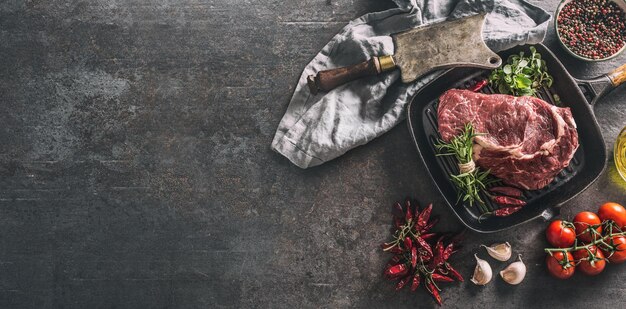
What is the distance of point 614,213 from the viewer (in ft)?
11.4

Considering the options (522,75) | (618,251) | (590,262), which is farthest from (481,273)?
(522,75)

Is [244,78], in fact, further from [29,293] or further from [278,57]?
[29,293]

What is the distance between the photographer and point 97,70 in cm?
384

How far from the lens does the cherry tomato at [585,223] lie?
345cm

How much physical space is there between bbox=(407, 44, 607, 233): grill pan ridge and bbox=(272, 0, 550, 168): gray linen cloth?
12cm

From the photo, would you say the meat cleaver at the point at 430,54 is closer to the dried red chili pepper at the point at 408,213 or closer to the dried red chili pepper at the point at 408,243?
the dried red chili pepper at the point at 408,213

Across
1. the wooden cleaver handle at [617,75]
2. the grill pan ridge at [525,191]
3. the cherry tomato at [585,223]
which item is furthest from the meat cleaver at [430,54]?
the cherry tomato at [585,223]

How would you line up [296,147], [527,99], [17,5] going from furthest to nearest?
1. [17,5]
2. [296,147]
3. [527,99]

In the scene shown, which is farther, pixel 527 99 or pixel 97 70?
pixel 97 70

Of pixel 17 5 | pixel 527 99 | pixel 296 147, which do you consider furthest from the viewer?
pixel 17 5

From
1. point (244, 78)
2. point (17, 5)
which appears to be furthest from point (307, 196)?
point (17, 5)

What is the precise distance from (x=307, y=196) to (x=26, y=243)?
6.24ft

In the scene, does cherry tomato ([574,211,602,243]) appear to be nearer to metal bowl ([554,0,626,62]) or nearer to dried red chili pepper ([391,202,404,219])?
metal bowl ([554,0,626,62])

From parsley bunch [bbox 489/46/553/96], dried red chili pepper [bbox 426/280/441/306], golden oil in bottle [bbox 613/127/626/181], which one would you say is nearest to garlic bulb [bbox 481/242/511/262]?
dried red chili pepper [bbox 426/280/441/306]
